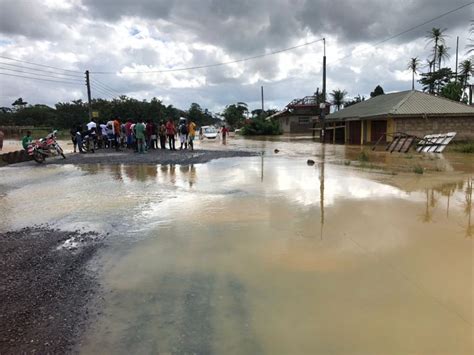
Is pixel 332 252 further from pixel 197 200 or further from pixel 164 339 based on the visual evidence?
pixel 197 200

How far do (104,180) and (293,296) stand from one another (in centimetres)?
872

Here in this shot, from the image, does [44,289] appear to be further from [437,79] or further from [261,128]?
[437,79]

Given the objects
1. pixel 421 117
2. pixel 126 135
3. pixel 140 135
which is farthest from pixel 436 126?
pixel 126 135

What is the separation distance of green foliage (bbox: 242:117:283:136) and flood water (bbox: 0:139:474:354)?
43.3 meters

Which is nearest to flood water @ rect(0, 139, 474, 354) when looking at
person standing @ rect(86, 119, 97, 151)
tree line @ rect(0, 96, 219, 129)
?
person standing @ rect(86, 119, 97, 151)

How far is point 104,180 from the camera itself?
38.2 ft

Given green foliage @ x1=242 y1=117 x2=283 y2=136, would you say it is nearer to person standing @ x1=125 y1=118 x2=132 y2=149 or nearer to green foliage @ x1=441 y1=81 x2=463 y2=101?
green foliage @ x1=441 y1=81 x2=463 y2=101

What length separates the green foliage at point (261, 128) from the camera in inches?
2095

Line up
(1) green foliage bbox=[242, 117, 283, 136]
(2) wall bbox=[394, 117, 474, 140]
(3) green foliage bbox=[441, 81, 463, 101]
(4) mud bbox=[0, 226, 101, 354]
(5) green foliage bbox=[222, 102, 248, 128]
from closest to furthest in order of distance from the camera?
(4) mud bbox=[0, 226, 101, 354], (2) wall bbox=[394, 117, 474, 140], (3) green foliage bbox=[441, 81, 463, 101], (1) green foliage bbox=[242, 117, 283, 136], (5) green foliage bbox=[222, 102, 248, 128]

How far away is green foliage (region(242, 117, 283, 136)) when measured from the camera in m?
53.2

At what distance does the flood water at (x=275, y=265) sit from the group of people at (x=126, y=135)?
11722 mm

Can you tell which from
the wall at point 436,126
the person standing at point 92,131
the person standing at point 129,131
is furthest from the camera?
the wall at point 436,126

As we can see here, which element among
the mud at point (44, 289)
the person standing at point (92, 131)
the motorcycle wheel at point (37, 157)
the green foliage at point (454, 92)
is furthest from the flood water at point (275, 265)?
the green foliage at point (454, 92)

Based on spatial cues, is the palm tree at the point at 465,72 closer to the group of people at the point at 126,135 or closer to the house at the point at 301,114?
the house at the point at 301,114
